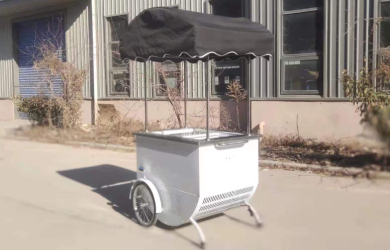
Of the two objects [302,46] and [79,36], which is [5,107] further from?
[302,46]

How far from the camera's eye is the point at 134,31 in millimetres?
5520

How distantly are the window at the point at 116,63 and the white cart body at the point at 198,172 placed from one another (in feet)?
29.0

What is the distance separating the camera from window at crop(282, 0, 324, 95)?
33.4 feet

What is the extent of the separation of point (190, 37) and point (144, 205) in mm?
2200

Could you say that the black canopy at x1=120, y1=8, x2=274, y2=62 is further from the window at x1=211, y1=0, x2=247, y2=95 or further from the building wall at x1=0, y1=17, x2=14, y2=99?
the building wall at x1=0, y1=17, x2=14, y2=99

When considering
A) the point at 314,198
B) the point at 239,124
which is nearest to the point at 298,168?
the point at 314,198

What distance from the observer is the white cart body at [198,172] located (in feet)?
15.3

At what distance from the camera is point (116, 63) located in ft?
46.8

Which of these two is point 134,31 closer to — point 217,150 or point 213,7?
point 217,150

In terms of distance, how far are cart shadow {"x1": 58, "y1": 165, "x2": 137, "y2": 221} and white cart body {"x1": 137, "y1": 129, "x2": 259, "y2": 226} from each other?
36.6 inches

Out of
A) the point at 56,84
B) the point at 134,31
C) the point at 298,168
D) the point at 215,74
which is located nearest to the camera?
the point at 134,31

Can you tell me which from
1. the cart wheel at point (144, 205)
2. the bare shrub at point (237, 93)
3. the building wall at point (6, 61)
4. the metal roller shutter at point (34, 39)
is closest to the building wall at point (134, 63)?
the bare shrub at point (237, 93)

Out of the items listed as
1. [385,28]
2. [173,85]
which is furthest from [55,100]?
[385,28]

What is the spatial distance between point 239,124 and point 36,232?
6.85m
